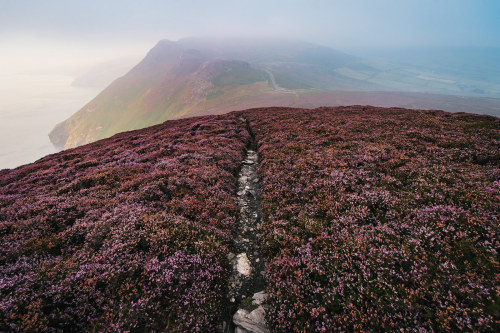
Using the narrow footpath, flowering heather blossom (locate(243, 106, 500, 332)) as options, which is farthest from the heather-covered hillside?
the narrow footpath

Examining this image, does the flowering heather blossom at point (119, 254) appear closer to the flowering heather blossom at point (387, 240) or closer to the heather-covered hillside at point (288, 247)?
the heather-covered hillside at point (288, 247)

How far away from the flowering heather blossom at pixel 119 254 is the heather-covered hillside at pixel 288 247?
5cm

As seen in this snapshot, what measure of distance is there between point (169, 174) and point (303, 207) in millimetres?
9630

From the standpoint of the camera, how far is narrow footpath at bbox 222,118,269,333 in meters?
6.04

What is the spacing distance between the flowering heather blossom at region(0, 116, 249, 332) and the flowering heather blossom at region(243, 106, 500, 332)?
8.15 feet

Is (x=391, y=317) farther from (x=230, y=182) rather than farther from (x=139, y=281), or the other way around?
(x=230, y=182)

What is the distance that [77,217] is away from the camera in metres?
9.54

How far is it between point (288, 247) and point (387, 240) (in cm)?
354

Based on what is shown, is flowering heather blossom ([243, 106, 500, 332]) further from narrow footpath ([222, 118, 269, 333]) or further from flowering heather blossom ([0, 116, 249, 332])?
flowering heather blossom ([0, 116, 249, 332])

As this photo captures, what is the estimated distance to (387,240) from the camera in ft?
22.2

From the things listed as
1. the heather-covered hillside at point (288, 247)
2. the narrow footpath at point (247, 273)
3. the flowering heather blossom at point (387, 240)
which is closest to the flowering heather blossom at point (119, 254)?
the heather-covered hillside at point (288, 247)

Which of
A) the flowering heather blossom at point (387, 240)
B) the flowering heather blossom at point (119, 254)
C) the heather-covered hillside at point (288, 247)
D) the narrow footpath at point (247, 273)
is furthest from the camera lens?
the narrow footpath at point (247, 273)

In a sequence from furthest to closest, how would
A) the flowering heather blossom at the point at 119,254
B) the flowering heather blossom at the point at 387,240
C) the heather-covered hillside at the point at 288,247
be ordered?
the flowering heather blossom at the point at 119,254
the heather-covered hillside at the point at 288,247
the flowering heather blossom at the point at 387,240

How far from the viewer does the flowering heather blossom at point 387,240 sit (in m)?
4.86
